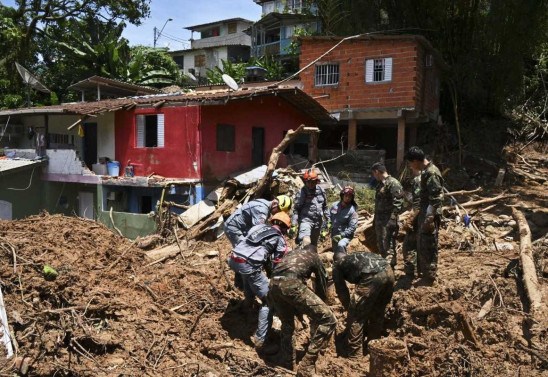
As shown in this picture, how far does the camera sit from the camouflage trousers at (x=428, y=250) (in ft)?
22.6

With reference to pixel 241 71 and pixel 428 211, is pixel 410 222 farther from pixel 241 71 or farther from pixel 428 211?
pixel 241 71

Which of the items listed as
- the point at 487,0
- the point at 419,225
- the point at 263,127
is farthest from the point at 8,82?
the point at 419,225

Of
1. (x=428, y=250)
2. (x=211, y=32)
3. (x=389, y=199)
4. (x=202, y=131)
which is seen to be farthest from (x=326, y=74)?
(x=211, y=32)

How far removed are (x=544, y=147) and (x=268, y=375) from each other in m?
→ 19.9

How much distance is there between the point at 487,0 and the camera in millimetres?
21188

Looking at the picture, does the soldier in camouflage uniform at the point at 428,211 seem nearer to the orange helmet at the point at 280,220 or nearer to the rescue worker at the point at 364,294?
the rescue worker at the point at 364,294

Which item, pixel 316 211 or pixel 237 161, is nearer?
pixel 316 211

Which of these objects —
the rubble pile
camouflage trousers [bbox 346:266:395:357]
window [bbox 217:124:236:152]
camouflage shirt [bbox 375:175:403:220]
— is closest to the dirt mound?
camouflage trousers [bbox 346:266:395:357]

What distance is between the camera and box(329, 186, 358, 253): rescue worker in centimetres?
778

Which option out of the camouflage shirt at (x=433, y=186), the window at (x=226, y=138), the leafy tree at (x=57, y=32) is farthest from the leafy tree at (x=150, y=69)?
the camouflage shirt at (x=433, y=186)

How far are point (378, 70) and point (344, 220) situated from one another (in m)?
11.9

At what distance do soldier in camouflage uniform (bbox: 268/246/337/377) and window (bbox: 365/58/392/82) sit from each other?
45.0 ft

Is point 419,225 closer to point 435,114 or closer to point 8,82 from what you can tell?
point 435,114

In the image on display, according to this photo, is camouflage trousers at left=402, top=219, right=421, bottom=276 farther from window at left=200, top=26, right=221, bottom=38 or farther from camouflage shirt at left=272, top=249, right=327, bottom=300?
window at left=200, top=26, right=221, bottom=38
